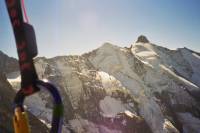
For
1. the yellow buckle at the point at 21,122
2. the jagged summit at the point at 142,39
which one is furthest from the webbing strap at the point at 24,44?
the jagged summit at the point at 142,39

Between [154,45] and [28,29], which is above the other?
[28,29]

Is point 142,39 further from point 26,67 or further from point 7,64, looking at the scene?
point 26,67

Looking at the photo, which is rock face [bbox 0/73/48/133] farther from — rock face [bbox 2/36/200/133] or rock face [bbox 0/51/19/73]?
rock face [bbox 0/51/19/73]

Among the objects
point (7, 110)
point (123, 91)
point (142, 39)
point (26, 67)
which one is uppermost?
point (26, 67)

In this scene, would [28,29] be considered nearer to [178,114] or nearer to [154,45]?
[178,114]

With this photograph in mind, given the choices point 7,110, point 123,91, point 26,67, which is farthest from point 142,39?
point 26,67

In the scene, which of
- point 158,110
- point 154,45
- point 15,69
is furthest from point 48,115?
point 154,45
